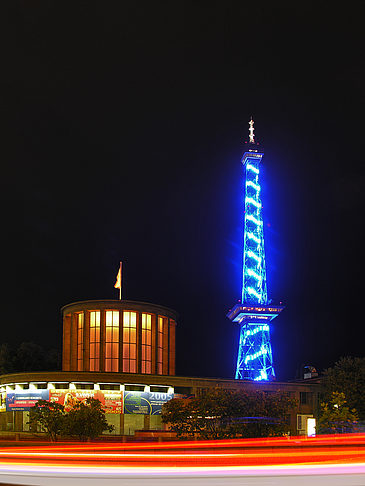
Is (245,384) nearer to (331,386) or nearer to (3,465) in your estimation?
(331,386)

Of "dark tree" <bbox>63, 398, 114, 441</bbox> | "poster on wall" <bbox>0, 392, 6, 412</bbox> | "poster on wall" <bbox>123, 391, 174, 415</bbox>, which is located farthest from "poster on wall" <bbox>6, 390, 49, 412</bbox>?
"dark tree" <bbox>63, 398, 114, 441</bbox>

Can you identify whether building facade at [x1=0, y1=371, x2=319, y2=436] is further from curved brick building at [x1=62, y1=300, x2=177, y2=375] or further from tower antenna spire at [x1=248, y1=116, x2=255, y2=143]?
tower antenna spire at [x1=248, y1=116, x2=255, y2=143]

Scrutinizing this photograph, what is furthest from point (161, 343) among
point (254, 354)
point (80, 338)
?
point (254, 354)

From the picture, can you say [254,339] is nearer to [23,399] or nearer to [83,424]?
[23,399]

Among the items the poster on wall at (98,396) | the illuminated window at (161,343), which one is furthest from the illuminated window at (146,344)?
the poster on wall at (98,396)

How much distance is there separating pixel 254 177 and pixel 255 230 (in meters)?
12.1

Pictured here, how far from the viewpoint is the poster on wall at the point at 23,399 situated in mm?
73312

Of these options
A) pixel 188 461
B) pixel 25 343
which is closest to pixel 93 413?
pixel 188 461

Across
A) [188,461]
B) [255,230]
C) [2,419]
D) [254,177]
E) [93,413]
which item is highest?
[254,177]

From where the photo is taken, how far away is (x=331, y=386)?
83500 mm

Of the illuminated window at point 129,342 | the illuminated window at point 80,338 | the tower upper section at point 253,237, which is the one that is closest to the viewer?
the illuminated window at point 129,342

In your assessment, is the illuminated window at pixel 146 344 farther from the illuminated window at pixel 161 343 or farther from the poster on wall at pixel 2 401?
the poster on wall at pixel 2 401

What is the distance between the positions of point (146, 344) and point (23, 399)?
1925 cm

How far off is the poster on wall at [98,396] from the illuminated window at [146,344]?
13.9m
